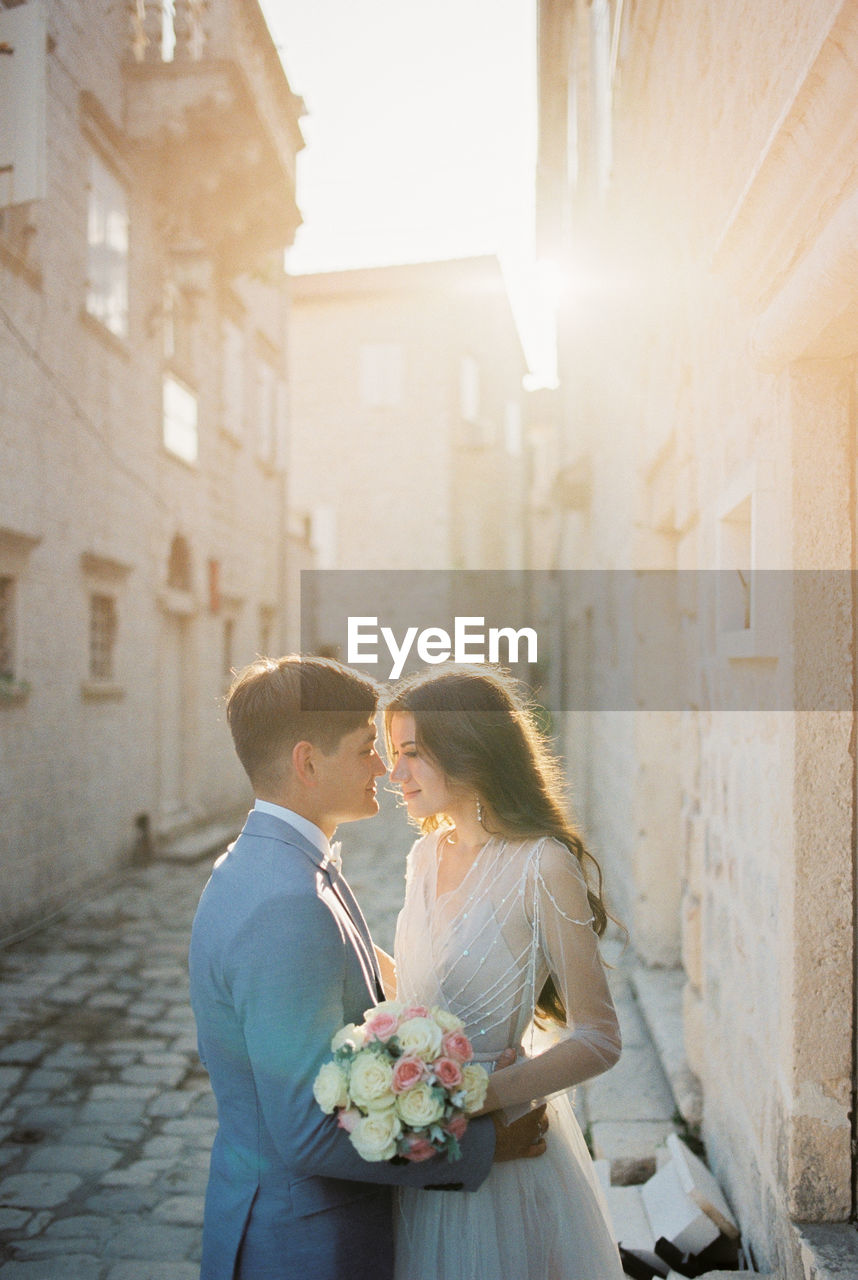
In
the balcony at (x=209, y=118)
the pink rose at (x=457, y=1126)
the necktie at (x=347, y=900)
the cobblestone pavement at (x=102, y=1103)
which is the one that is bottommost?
the cobblestone pavement at (x=102, y=1103)

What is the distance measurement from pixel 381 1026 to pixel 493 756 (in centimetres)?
70

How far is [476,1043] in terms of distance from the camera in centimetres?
220

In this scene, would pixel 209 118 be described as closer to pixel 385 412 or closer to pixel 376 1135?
pixel 376 1135

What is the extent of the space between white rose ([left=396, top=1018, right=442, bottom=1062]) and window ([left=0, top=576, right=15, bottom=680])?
654 cm

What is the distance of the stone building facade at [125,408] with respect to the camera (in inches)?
305

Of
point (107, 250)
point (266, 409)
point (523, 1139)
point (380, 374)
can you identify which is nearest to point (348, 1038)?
point (523, 1139)

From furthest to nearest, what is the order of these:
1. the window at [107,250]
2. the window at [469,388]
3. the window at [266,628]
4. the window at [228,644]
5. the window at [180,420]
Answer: the window at [469,388] < the window at [266,628] < the window at [228,644] < the window at [180,420] < the window at [107,250]

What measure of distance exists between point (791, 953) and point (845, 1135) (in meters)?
0.41

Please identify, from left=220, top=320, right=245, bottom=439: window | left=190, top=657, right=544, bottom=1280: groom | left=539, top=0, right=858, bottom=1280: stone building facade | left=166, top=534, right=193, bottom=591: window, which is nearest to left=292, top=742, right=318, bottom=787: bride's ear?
left=190, top=657, right=544, bottom=1280: groom

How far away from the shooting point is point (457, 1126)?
5.86ft

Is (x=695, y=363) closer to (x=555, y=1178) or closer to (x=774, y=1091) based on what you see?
(x=774, y=1091)

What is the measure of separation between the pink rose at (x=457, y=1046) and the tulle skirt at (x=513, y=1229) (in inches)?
18.1

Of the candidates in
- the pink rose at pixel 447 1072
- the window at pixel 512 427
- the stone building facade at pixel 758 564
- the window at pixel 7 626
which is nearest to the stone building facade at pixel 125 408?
the window at pixel 7 626

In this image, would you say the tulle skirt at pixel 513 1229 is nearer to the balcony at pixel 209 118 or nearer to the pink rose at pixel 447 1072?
the pink rose at pixel 447 1072
